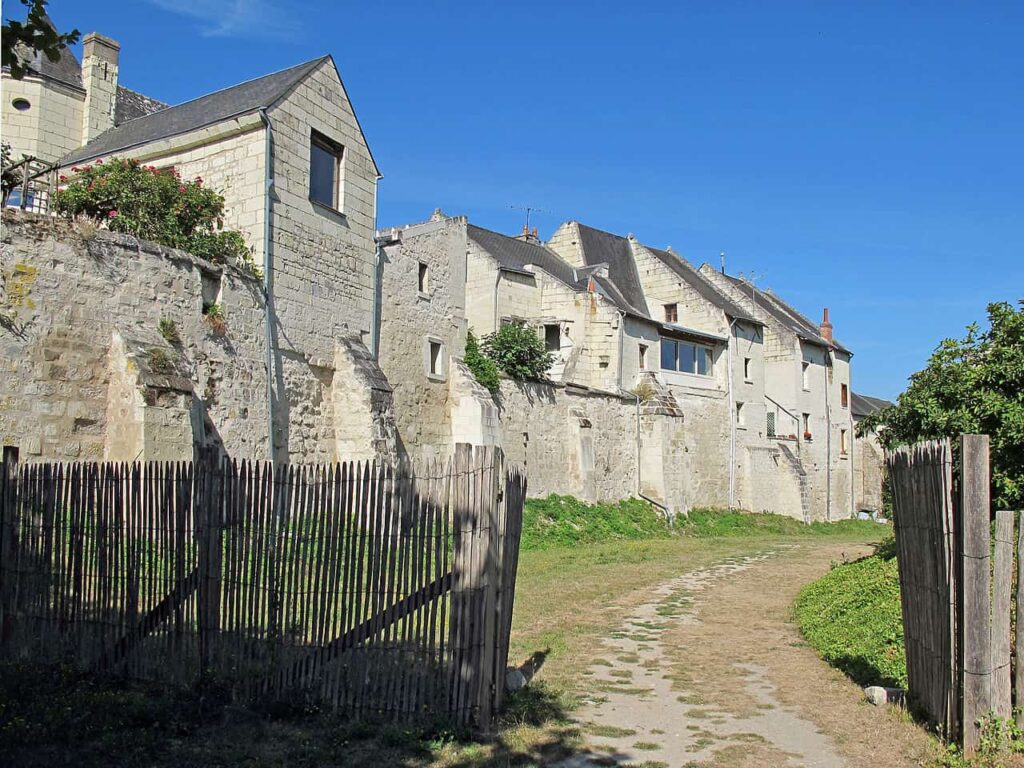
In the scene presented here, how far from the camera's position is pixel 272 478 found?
6.36 m

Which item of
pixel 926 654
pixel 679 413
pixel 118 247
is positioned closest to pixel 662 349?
pixel 679 413

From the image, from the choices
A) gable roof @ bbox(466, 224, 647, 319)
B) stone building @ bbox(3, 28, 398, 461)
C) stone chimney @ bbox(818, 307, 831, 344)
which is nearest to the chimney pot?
stone chimney @ bbox(818, 307, 831, 344)

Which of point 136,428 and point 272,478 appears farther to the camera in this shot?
point 136,428

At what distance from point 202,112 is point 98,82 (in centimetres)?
583

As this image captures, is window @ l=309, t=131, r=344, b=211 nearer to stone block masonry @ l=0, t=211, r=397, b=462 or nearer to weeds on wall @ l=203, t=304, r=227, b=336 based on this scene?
stone block masonry @ l=0, t=211, r=397, b=462

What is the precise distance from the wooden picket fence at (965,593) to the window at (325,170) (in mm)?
14365

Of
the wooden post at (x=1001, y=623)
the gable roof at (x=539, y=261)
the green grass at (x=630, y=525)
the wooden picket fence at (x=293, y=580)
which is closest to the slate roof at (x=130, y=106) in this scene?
the gable roof at (x=539, y=261)

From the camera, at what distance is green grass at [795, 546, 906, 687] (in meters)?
7.69

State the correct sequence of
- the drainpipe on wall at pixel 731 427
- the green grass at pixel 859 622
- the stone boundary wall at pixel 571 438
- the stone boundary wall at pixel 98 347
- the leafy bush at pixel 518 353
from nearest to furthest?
the green grass at pixel 859 622, the stone boundary wall at pixel 98 347, the stone boundary wall at pixel 571 438, the leafy bush at pixel 518 353, the drainpipe on wall at pixel 731 427

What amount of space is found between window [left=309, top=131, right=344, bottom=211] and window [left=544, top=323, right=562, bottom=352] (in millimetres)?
11763

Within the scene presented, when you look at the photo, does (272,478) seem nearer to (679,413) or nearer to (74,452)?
(74,452)

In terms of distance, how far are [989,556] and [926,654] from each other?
1116mm

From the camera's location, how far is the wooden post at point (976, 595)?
5.27 m

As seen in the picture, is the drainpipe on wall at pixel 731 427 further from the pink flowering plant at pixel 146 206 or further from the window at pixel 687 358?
the pink flowering plant at pixel 146 206
